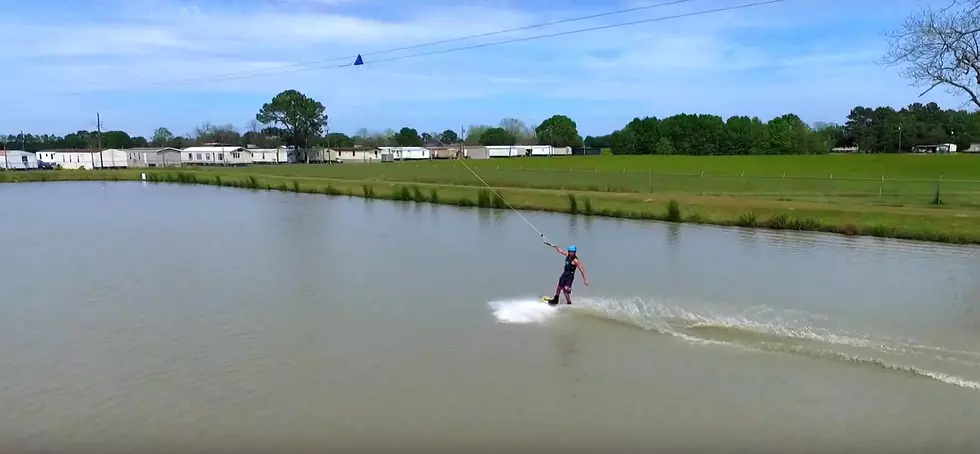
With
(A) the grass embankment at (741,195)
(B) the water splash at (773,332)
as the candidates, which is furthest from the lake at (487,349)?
(A) the grass embankment at (741,195)

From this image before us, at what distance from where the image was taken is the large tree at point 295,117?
141625 mm

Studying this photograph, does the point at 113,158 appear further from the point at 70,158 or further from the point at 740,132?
the point at 740,132

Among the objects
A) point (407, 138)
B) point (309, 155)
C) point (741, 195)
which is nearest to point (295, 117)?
point (309, 155)

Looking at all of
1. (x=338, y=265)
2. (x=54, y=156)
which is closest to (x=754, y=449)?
(x=338, y=265)

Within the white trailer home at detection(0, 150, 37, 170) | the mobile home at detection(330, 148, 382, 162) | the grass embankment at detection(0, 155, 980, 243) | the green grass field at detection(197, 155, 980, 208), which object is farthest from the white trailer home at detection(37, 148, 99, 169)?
the green grass field at detection(197, 155, 980, 208)

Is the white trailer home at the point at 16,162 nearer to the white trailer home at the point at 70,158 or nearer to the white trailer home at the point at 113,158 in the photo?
the white trailer home at the point at 113,158

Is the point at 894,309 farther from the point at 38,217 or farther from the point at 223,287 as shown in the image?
the point at 38,217

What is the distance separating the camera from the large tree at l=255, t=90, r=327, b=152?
141625 mm

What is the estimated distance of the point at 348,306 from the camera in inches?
617

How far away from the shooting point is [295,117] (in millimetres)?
142750

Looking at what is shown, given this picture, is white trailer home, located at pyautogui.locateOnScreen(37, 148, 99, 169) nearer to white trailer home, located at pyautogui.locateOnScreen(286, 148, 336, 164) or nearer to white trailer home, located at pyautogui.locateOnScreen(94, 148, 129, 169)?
white trailer home, located at pyautogui.locateOnScreen(94, 148, 129, 169)

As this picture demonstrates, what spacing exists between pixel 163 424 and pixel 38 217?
3246 cm

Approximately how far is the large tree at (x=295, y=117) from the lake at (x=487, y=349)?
401 ft

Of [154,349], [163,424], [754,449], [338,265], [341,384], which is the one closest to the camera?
[754,449]
